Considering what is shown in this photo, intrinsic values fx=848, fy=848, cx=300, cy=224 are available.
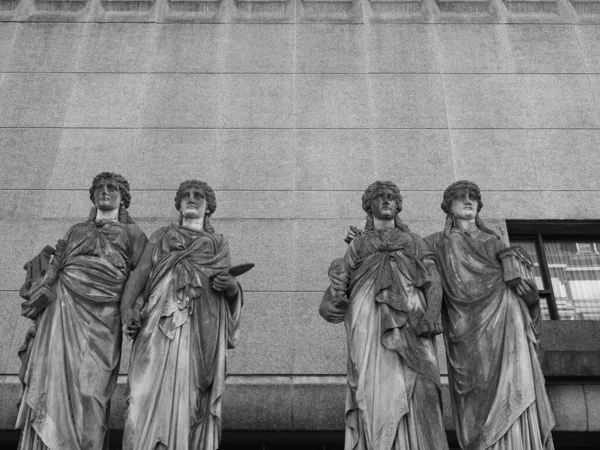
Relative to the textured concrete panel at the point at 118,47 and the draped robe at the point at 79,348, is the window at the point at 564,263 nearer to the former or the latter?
the draped robe at the point at 79,348

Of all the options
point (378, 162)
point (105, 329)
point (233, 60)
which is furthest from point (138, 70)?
point (105, 329)

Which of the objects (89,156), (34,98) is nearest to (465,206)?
(89,156)

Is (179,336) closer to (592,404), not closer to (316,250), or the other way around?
(316,250)

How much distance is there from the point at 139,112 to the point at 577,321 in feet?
23.7

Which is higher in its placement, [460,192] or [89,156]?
[89,156]

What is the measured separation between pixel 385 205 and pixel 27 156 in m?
6.24

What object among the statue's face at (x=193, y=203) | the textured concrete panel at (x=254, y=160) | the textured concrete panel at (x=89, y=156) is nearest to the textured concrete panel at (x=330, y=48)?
the textured concrete panel at (x=254, y=160)

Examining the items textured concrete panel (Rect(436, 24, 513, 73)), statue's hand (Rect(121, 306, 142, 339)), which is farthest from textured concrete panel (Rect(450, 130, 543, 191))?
statue's hand (Rect(121, 306, 142, 339))

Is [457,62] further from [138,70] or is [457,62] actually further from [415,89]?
[138,70]

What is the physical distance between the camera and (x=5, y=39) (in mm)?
14164

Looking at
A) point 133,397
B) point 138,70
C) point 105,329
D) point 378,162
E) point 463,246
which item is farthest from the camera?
point 138,70

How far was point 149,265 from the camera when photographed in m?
8.80

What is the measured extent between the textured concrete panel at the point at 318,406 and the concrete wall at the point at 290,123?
0.05 m

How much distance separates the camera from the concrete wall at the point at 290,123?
11883 millimetres
